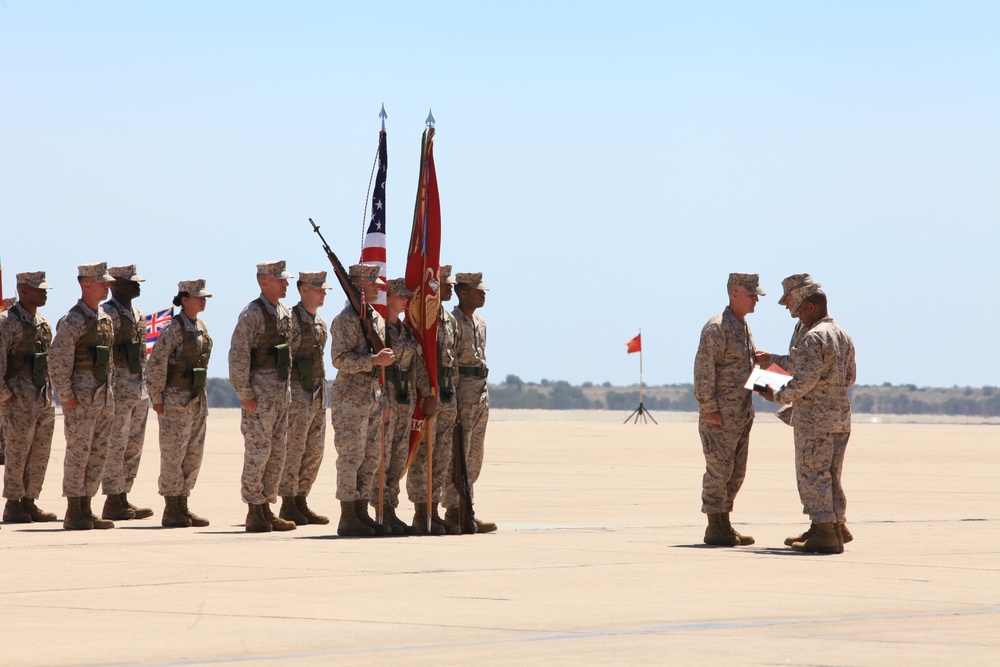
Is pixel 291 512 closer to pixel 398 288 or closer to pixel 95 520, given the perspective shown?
pixel 95 520

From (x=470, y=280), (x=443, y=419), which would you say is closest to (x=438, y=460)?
(x=443, y=419)

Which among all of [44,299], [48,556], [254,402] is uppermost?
[44,299]

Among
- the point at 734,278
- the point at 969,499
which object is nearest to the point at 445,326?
the point at 734,278

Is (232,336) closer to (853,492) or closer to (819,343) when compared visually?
(819,343)

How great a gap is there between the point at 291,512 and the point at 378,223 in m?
3.49

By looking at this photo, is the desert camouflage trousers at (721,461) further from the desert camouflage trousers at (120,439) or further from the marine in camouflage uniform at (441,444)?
the desert camouflage trousers at (120,439)

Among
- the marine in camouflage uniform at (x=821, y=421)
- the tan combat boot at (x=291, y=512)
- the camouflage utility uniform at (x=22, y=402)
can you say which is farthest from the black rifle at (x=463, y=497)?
the camouflage utility uniform at (x=22, y=402)

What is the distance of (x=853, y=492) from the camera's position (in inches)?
793

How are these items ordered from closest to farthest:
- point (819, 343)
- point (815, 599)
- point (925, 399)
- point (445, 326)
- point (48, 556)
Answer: point (815, 599), point (48, 556), point (819, 343), point (445, 326), point (925, 399)

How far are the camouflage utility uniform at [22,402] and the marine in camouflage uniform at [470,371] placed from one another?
12.4ft

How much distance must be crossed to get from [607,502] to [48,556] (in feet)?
26.6

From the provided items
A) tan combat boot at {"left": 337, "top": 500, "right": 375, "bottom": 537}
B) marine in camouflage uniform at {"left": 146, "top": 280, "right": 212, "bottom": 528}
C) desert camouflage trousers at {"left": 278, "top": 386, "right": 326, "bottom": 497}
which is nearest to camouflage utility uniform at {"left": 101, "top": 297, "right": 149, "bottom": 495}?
marine in camouflage uniform at {"left": 146, "top": 280, "right": 212, "bottom": 528}

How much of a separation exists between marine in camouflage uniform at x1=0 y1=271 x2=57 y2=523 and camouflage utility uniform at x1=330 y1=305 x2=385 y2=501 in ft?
9.84

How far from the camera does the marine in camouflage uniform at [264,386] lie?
1361 cm
